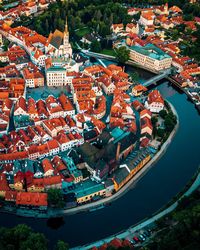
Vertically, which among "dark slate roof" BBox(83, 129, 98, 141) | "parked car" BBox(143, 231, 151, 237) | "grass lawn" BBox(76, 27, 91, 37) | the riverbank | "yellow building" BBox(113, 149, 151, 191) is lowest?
the riverbank

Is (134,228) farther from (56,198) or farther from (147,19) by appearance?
(147,19)

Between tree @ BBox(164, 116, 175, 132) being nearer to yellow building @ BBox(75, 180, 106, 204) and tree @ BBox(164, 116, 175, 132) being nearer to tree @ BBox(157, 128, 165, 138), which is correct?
tree @ BBox(157, 128, 165, 138)

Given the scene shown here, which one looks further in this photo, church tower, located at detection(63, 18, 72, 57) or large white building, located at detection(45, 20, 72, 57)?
large white building, located at detection(45, 20, 72, 57)

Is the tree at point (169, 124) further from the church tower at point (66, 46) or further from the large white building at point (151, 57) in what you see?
the church tower at point (66, 46)

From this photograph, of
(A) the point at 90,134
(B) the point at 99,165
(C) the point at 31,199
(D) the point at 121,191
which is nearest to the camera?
(C) the point at 31,199

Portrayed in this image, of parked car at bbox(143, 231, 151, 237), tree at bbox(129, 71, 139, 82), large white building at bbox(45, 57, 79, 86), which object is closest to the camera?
parked car at bbox(143, 231, 151, 237)

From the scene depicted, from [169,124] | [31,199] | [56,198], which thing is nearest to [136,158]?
[169,124]

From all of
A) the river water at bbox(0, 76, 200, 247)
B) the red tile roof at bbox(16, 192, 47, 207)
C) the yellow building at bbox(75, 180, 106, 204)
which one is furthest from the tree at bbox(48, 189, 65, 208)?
the yellow building at bbox(75, 180, 106, 204)

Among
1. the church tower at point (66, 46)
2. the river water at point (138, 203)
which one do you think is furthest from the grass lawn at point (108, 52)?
the river water at point (138, 203)
